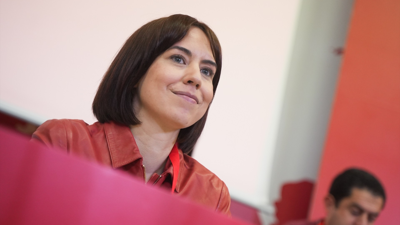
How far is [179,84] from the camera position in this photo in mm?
500

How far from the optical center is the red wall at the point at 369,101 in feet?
2.10

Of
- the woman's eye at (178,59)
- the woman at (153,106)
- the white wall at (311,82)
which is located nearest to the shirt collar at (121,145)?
the woman at (153,106)

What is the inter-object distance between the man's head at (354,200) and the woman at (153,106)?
0.62ft

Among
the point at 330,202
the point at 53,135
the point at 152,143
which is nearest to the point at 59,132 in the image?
the point at 53,135

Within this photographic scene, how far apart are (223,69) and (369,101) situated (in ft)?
0.96

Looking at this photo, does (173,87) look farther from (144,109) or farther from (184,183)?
(184,183)

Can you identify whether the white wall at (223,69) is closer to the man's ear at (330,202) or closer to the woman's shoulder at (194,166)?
the woman's shoulder at (194,166)

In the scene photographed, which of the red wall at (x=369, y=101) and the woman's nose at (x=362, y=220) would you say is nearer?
the woman's nose at (x=362, y=220)

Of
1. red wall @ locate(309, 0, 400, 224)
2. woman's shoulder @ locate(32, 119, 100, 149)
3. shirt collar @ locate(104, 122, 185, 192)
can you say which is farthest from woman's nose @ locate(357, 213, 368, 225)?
woman's shoulder @ locate(32, 119, 100, 149)

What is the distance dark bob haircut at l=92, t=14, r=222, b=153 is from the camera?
512mm

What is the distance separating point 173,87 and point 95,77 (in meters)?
0.14

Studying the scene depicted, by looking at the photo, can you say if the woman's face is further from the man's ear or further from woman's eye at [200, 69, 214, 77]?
the man's ear

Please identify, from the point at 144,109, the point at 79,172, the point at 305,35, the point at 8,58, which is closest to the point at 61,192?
the point at 79,172

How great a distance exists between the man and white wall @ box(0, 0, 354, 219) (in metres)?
0.14
